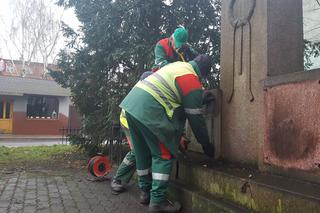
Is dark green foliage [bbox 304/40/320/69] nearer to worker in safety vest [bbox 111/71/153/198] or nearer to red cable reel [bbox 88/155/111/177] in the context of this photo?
worker in safety vest [bbox 111/71/153/198]

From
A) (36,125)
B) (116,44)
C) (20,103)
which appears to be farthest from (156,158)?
(20,103)

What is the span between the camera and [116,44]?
732 centimetres

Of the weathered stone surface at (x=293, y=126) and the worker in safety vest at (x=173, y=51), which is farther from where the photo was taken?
the worker in safety vest at (x=173, y=51)

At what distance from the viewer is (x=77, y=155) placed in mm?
9211

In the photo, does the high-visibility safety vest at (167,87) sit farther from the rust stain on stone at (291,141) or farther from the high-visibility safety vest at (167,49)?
the high-visibility safety vest at (167,49)

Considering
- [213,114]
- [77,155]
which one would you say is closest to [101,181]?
[213,114]

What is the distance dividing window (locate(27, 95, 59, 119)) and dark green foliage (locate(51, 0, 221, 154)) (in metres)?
18.2

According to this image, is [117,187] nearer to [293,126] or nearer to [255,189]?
[255,189]

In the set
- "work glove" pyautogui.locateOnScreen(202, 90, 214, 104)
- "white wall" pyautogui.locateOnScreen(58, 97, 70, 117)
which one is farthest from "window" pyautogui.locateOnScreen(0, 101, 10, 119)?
"work glove" pyautogui.locateOnScreen(202, 90, 214, 104)

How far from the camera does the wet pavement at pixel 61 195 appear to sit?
372 centimetres

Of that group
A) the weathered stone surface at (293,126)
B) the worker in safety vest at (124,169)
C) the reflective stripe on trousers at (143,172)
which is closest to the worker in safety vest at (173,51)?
the worker in safety vest at (124,169)

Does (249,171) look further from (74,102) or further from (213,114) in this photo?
(74,102)

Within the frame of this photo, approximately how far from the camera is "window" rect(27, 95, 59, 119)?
25.1m

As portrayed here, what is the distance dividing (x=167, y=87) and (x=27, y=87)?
911 inches
